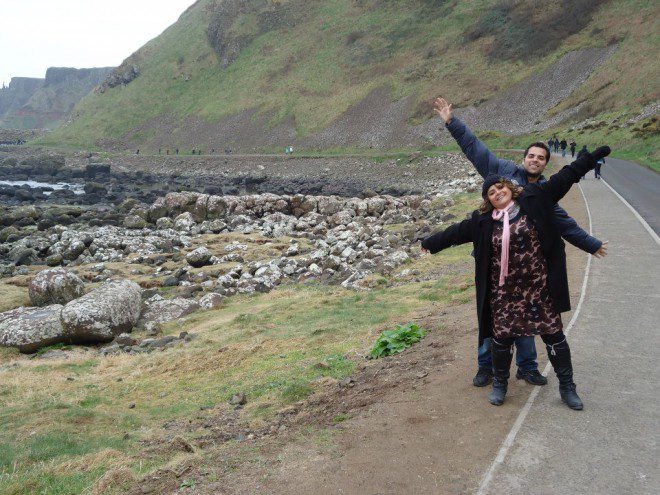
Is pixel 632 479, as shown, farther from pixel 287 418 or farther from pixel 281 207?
pixel 281 207

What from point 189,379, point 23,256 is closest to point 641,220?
point 189,379

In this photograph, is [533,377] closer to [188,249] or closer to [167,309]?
[167,309]

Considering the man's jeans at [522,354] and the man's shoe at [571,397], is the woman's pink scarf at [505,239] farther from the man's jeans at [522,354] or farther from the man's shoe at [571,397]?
the man's shoe at [571,397]

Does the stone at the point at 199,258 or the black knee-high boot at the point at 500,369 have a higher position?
the black knee-high boot at the point at 500,369

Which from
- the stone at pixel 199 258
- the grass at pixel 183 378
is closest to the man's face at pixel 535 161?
the grass at pixel 183 378

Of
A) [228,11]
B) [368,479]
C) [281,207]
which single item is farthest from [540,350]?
[228,11]

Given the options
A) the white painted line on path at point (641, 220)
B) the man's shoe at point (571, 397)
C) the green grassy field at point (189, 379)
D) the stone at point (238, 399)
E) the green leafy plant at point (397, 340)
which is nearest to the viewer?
the man's shoe at point (571, 397)

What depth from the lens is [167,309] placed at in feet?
50.0

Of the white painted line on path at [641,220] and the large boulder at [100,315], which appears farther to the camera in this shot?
the white painted line on path at [641,220]

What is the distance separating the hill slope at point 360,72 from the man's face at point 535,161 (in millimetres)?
49656

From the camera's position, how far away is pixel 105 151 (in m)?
102

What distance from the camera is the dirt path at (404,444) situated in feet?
14.9

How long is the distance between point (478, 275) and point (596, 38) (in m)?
75.2

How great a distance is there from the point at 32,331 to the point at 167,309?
351cm
